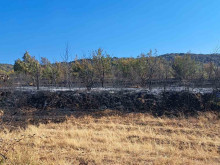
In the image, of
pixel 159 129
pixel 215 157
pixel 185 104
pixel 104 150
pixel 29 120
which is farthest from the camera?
pixel 185 104

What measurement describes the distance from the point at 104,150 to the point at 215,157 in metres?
3.50

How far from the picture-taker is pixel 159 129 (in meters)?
8.31

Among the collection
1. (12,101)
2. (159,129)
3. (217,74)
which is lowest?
(159,129)

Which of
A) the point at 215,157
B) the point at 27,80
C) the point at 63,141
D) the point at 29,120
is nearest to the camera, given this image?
the point at 215,157

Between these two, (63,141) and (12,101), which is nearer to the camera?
(63,141)

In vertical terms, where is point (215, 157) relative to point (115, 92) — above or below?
below

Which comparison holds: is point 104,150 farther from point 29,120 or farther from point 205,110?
point 205,110

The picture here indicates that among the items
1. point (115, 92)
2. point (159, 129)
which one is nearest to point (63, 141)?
point (159, 129)

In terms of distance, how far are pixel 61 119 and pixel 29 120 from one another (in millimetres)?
2127

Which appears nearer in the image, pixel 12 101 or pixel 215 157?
pixel 215 157

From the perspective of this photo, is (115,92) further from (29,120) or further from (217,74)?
(217,74)

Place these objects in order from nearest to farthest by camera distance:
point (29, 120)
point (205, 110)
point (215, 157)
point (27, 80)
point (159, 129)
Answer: point (215, 157), point (159, 129), point (29, 120), point (205, 110), point (27, 80)

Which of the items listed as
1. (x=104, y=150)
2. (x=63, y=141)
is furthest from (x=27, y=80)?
(x=104, y=150)

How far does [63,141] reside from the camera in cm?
638
